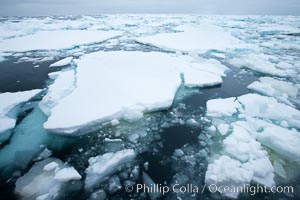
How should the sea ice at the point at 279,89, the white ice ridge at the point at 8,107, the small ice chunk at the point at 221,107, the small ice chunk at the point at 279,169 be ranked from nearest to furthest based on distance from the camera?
the small ice chunk at the point at 279,169
the white ice ridge at the point at 8,107
the small ice chunk at the point at 221,107
the sea ice at the point at 279,89

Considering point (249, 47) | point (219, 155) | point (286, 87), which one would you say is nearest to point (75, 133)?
point (219, 155)

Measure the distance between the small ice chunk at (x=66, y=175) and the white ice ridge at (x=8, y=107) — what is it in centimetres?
117

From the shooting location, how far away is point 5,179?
2023 mm

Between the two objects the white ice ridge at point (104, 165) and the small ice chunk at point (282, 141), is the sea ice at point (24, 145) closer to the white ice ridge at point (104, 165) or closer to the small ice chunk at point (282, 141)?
the white ice ridge at point (104, 165)

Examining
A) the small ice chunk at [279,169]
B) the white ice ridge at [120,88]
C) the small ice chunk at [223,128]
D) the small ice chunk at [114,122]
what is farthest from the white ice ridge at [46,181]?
the small ice chunk at [279,169]

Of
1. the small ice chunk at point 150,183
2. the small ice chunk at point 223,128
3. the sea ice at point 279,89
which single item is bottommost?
the small ice chunk at point 150,183

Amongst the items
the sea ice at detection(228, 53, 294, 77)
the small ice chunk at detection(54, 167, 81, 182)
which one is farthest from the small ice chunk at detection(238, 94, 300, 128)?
the small ice chunk at detection(54, 167, 81, 182)

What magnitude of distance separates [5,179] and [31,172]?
272 mm

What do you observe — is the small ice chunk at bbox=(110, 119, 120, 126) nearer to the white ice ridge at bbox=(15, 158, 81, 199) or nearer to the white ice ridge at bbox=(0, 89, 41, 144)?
the white ice ridge at bbox=(15, 158, 81, 199)

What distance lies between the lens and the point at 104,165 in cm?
215

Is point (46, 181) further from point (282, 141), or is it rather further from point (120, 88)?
point (282, 141)

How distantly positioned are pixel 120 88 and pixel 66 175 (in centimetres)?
203

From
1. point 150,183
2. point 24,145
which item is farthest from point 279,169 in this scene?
point 24,145

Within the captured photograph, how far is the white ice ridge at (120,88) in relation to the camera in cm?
279
